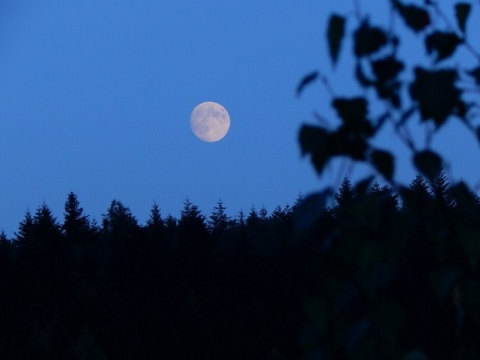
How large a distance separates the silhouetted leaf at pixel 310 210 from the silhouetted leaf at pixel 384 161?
0.11m

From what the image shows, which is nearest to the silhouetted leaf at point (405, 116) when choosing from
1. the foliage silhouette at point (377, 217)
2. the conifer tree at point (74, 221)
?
the foliage silhouette at point (377, 217)

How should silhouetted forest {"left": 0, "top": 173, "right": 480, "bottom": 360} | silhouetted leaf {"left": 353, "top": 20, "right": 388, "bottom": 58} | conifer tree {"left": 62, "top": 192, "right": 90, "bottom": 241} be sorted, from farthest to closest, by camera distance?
conifer tree {"left": 62, "top": 192, "right": 90, "bottom": 241} → silhouetted forest {"left": 0, "top": 173, "right": 480, "bottom": 360} → silhouetted leaf {"left": 353, "top": 20, "right": 388, "bottom": 58}

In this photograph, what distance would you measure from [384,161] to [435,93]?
0.15m

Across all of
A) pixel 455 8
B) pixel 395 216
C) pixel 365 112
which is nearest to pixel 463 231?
pixel 395 216

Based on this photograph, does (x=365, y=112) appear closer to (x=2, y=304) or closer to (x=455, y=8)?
(x=455, y=8)

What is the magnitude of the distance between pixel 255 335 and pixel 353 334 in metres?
31.5

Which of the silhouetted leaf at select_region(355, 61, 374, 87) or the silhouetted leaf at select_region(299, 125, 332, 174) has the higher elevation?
the silhouetted leaf at select_region(355, 61, 374, 87)

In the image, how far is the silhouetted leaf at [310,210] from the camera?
152 centimetres

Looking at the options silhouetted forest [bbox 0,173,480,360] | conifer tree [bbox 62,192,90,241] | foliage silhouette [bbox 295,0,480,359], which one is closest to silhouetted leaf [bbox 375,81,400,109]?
→ foliage silhouette [bbox 295,0,480,359]

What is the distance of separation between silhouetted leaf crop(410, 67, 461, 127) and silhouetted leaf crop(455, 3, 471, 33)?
17 centimetres

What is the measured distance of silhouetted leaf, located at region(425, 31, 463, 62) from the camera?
1742 mm

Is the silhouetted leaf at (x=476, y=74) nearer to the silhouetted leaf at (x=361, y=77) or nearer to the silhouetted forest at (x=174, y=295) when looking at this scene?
the silhouetted leaf at (x=361, y=77)

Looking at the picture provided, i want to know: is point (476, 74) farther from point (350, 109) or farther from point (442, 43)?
point (350, 109)

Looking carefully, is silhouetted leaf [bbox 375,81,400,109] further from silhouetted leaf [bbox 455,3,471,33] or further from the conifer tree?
the conifer tree
